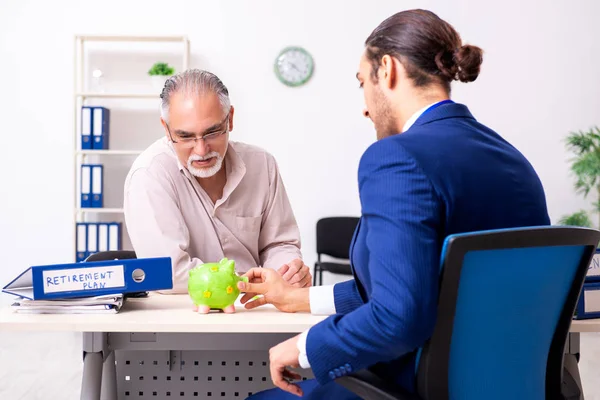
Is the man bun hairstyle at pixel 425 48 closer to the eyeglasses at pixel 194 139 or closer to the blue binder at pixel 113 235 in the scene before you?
the eyeglasses at pixel 194 139

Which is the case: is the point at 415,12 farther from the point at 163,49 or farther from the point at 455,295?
the point at 163,49

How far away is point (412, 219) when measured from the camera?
1.09 metres

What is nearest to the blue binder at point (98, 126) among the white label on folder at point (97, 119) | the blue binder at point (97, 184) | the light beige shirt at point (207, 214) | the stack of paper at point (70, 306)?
the white label on folder at point (97, 119)

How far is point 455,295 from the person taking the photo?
1.11 meters

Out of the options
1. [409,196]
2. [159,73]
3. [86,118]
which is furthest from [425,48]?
[86,118]

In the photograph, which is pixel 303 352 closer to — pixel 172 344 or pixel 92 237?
pixel 172 344

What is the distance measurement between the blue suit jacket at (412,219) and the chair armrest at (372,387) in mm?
30

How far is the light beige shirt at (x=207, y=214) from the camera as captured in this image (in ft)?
6.93

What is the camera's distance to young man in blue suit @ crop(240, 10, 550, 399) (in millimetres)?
1096

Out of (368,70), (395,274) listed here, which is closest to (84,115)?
(368,70)

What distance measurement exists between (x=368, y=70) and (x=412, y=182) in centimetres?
36

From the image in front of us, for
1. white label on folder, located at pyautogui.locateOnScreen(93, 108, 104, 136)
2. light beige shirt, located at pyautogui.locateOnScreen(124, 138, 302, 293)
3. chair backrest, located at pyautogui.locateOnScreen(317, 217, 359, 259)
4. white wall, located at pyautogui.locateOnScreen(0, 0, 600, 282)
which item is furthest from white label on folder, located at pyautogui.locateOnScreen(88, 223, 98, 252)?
light beige shirt, located at pyautogui.locateOnScreen(124, 138, 302, 293)

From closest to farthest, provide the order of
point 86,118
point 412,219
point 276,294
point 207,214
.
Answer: point 412,219 → point 276,294 → point 207,214 → point 86,118

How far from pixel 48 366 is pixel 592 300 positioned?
10.6 feet
